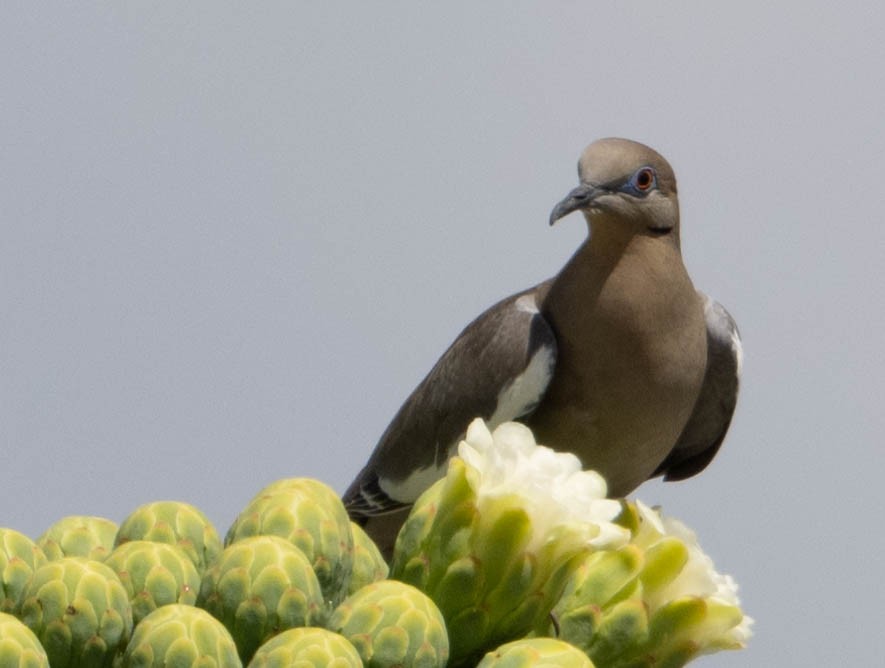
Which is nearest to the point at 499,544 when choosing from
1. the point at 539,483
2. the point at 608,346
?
the point at 539,483

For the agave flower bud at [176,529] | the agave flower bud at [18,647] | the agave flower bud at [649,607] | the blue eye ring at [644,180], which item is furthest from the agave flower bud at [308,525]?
the blue eye ring at [644,180]

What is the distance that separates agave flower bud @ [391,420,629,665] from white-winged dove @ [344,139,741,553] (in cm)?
307

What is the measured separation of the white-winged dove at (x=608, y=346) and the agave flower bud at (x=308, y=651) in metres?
3.44

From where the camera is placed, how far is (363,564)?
250 centimetres

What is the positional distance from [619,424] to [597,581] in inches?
127

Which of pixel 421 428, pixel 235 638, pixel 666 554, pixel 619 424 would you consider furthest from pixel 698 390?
pixel 235 638

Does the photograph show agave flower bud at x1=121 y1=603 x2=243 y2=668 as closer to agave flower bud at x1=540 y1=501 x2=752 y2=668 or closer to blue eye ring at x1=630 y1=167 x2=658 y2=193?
agave flower bud at x1=540 y1=501 x2=752 y2=668

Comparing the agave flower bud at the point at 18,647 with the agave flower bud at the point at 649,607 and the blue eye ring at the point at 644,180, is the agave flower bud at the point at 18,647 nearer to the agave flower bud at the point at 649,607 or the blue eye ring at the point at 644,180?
the agave flower bud at the point at 649,607

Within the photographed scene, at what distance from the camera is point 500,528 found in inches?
89.2

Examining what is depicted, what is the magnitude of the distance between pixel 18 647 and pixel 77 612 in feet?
0.51

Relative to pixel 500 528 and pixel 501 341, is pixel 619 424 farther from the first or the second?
pixel 500 528

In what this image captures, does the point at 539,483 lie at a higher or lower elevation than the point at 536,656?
higher

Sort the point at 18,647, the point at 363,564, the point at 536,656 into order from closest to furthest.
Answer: the point at 18,647 → the point at 536,656 → the point at 363,564

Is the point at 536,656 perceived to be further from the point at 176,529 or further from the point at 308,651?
the point at 176,529
